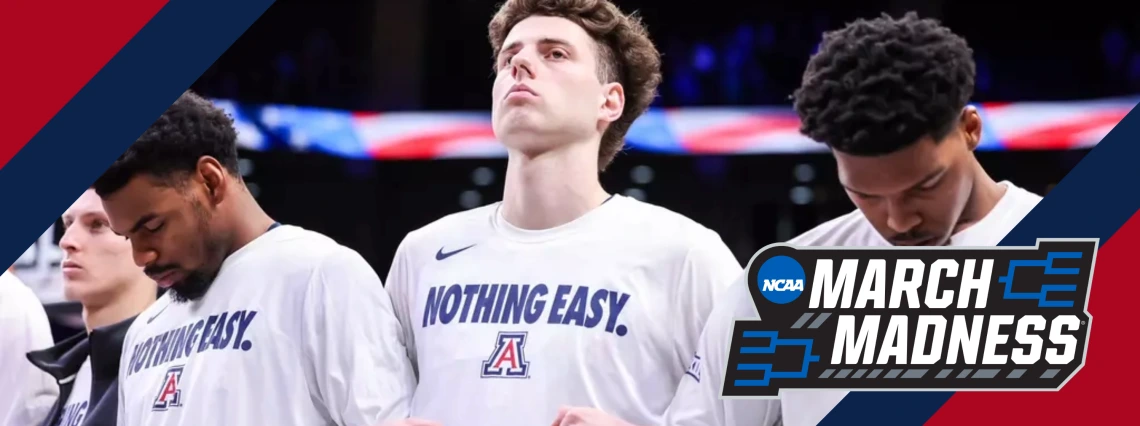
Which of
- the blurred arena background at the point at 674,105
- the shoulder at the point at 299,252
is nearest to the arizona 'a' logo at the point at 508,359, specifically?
the shoulder at the point at 299,252

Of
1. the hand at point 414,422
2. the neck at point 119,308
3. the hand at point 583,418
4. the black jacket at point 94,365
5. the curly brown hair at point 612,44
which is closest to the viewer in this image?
the hand at point 583,418

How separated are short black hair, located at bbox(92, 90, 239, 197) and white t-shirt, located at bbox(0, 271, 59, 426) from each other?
0.68 m

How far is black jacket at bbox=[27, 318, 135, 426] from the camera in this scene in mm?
2891

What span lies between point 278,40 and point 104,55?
263cm

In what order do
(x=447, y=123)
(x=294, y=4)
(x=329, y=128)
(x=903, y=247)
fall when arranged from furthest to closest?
(x=294, y=4) < (x=447, y=123) < (x=329, y=128) < (x=903, y=247)

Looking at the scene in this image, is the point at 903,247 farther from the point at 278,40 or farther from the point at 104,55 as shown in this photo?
the point at 278,40

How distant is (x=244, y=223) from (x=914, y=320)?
1.31 m

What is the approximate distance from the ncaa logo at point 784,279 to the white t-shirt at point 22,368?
69.0 inches

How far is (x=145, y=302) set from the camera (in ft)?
10.4

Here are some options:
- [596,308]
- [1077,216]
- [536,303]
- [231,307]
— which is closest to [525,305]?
[536,303]

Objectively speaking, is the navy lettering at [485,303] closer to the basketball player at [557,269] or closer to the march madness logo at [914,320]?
the basketball player at [557,269]

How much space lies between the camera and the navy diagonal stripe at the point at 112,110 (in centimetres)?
265

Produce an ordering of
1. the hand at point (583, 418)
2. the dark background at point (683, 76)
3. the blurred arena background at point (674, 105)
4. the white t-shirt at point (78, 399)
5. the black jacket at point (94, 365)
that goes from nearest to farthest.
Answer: the hand at point (583, 418), the black jacket at point (94, 365), the white t-shirt at point (78, 399), the blurred arena background at point (674, 105), the dark background at point (683, 76)

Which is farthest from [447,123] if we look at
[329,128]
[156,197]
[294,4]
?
[156,197]
